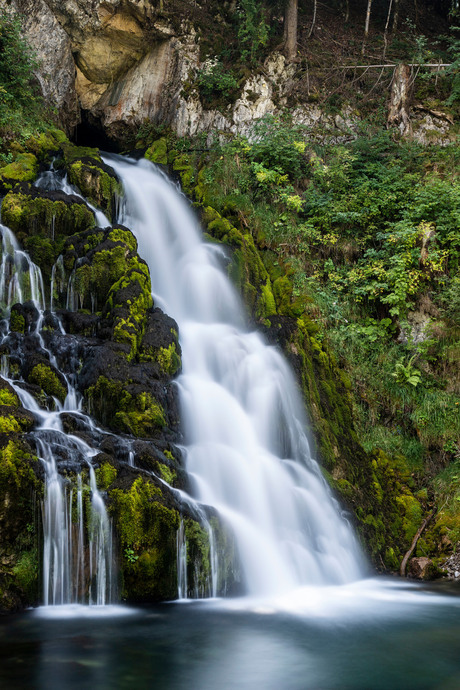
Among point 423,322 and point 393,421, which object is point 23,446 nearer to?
point 393,421

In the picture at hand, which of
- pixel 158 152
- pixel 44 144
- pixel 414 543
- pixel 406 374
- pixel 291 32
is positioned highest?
pixel 291 32

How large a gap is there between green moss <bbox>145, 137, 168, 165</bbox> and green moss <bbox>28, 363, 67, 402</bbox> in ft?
29.7

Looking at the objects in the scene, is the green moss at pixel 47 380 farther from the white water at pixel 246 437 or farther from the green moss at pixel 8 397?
the white water at pixel 246 437

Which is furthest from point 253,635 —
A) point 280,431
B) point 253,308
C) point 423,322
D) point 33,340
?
point 423,322

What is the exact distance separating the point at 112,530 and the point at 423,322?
305 inches

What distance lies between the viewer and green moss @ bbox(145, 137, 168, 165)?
14.6 m

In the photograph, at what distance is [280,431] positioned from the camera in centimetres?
840

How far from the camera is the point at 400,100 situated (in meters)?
15.5

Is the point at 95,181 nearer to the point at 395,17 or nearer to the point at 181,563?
the point at 181,563

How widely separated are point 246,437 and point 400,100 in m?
12.1

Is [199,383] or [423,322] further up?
[423,322]

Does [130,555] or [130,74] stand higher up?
[130,74]

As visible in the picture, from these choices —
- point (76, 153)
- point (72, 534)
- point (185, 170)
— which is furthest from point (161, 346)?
point (185, 170)

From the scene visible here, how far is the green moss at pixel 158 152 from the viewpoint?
14629 millimetres
